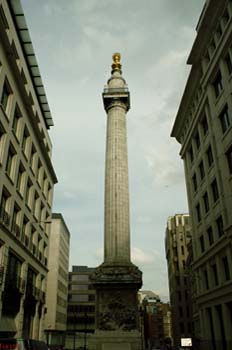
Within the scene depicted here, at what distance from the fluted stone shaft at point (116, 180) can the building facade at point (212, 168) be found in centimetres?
910

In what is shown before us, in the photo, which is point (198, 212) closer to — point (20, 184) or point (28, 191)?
point (28, 191)

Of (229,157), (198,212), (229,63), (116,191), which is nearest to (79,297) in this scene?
(116,191)

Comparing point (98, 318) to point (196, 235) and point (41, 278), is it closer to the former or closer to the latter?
point (41, 278)

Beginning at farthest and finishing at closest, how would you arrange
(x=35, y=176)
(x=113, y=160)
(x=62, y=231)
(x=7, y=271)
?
(x=62, y=231) → (x=113, y=160) → (x=35, y=176) → (x=7, y=271)

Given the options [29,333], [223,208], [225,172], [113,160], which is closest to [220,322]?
[223,208]

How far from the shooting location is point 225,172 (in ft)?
111

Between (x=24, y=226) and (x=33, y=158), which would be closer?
(x=24, y=226)

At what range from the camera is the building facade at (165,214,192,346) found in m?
99.9

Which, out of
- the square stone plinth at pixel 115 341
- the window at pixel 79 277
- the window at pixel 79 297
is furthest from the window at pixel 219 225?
the window at pixel 79 277

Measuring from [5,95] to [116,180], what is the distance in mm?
19647

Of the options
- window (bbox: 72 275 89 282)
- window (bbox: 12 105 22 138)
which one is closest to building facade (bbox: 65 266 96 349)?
window (bbox: 72 275 89 282)

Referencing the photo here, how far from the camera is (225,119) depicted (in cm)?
3547

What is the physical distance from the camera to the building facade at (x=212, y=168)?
33.2m

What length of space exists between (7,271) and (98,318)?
499 inches
